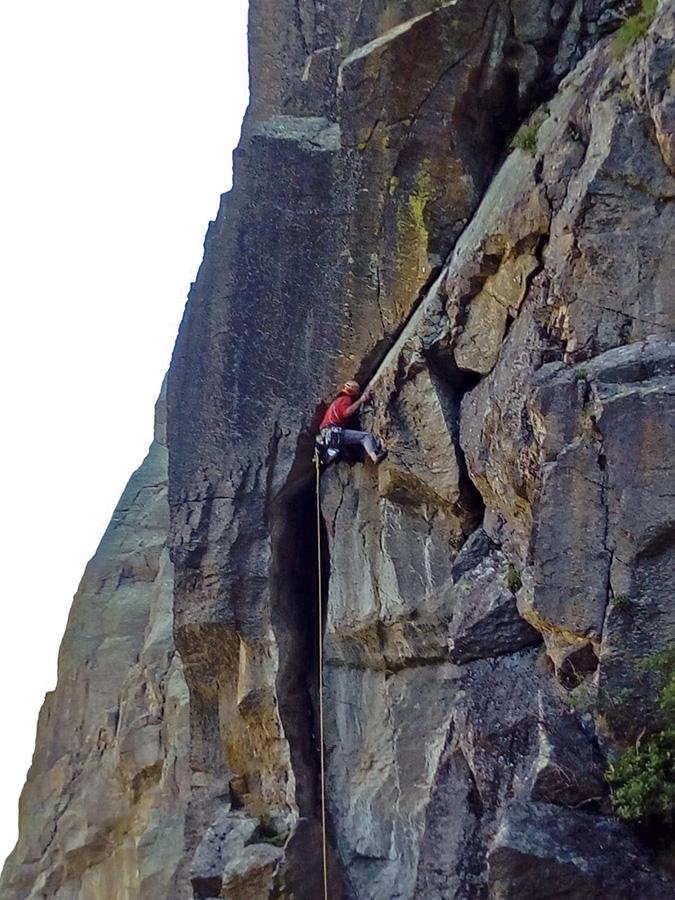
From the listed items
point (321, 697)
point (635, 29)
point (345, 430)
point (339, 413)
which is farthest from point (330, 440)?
point (635, 29)

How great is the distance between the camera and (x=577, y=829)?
10.3m

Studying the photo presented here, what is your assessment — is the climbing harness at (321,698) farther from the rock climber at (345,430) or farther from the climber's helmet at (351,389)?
the climber's helmet at (351,389)

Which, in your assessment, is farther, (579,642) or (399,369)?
(399,369)

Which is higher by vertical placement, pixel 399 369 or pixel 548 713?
pixel 399 369

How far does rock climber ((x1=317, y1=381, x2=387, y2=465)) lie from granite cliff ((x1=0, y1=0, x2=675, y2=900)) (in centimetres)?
25

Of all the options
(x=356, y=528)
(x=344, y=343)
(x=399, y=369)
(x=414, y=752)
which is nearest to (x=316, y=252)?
(x=344, y=343)

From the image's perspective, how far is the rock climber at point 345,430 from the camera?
49.2 ft

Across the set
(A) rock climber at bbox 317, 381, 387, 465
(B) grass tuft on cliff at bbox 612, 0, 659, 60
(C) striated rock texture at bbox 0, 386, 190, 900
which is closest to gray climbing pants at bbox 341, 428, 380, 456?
(A) rock climber at bbox 317, 381, 387, 465

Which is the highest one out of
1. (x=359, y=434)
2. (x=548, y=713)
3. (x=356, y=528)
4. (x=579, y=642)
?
(x=359, y=434)

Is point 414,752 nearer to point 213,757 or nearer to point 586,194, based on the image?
point 213,757

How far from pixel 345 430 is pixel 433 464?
5.15 feet

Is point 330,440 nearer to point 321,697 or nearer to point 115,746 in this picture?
point 321,697

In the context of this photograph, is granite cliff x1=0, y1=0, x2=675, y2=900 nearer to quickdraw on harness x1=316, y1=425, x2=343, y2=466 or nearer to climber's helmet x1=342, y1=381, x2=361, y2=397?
climber's helmet x1=342, y1=381, x2=361, y2=397

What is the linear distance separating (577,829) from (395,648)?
4730 mm
